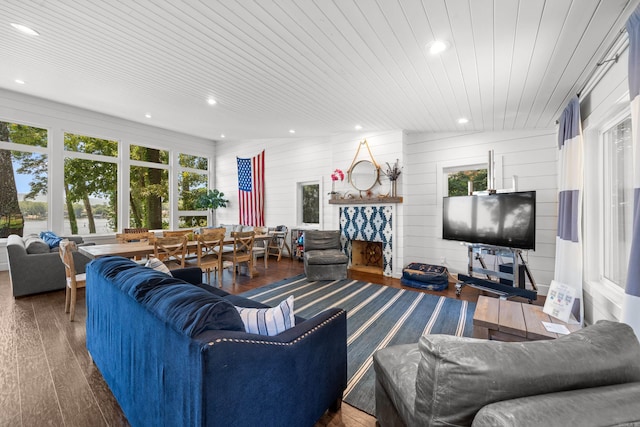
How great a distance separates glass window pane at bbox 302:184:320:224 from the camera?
652 centimetres

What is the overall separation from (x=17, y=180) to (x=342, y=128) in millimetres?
6594

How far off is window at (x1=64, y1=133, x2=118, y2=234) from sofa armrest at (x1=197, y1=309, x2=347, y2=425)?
717 centimetres

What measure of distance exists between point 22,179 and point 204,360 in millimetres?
7308

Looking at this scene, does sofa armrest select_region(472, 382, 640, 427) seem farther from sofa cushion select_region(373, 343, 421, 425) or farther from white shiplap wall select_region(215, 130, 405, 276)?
white shiplap wall select_region(215, 130, 405, 276)

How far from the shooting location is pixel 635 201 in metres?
1.66

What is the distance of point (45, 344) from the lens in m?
2.45

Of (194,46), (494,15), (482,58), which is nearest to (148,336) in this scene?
(194,46)

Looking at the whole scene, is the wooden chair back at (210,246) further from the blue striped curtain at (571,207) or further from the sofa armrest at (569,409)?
the blue striped curtain at (571,207)

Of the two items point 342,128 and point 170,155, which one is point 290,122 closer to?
point 342,128

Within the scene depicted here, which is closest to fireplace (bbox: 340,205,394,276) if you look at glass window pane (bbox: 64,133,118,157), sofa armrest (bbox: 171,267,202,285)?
sofa armrest (bbox: 171,267,202,285)

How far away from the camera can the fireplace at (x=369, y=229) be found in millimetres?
4988

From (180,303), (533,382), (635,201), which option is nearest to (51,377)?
(180,303)

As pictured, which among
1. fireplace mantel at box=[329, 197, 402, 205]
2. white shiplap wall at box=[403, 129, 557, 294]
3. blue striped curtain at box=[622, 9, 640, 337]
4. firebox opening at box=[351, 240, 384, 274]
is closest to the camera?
blue striped curtain at box=[622, 9, 640, 337]

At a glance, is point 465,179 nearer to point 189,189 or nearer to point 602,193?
point 602,193
